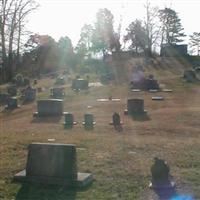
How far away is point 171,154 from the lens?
11.7m

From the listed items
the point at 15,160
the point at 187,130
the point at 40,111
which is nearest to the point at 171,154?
the point at 15,160

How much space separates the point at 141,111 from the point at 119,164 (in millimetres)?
12521

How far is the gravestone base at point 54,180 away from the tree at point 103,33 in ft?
204

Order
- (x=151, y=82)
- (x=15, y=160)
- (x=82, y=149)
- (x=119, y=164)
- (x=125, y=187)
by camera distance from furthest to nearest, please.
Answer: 1. (x=151, y=82)
2. (x=82, y=149)
3. (x=15, y=160)
4. (x=119, y=164)
5. (x=125, y=187)

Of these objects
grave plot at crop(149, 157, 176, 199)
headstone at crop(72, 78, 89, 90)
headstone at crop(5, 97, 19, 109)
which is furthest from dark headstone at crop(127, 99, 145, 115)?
grave plot at crop(149, 157, 176, 199)

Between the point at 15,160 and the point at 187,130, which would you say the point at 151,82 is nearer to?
the point at 187,130

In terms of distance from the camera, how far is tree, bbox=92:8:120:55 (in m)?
72.3

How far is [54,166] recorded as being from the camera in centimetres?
907

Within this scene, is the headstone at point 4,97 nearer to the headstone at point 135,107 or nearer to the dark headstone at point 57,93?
the dark headstone at point 57,93

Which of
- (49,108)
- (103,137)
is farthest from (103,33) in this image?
(103,137)

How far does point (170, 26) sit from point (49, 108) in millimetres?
63011

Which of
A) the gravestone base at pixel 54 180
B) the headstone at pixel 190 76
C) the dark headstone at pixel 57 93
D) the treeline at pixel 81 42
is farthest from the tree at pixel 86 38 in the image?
the gravestone base at pixel 54 180

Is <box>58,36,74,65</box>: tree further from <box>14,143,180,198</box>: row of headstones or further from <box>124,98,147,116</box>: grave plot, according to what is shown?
<box>14,143,180,198</box>: row of headstones

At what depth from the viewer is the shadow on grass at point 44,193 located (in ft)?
27.6
